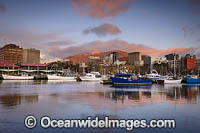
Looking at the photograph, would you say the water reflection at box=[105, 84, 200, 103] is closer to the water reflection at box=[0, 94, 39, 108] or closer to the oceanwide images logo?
the water reflection at box=[0, 94, 39, 108]

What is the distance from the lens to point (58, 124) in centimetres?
1216

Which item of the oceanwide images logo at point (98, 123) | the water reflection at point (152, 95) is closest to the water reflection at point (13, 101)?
the oceanwide images logo at point (98, 123)

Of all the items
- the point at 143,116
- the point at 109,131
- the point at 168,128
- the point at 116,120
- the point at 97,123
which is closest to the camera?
the point at 109,131

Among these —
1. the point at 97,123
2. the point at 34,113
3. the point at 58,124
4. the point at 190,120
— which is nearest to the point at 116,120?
the point at 97,123

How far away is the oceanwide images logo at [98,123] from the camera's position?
11.7m

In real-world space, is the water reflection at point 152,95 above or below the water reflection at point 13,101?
below

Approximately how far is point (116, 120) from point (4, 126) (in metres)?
6.72

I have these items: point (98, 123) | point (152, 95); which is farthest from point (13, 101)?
point (152, 95)

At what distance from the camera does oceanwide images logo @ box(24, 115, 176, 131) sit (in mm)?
11719

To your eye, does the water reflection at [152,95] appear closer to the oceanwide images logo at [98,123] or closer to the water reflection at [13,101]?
the water reflection at [13,101]

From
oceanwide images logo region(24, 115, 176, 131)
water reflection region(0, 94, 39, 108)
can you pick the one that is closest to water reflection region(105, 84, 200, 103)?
water reflection region(0, 94, 39, 108)

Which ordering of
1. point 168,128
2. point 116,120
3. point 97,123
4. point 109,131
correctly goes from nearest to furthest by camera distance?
point 109,131 → point 168,128 → point 97,123 → point 116,120

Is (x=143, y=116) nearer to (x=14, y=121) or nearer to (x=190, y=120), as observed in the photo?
A: (x=190, y=120)

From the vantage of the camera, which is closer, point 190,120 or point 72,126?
point 72,126
